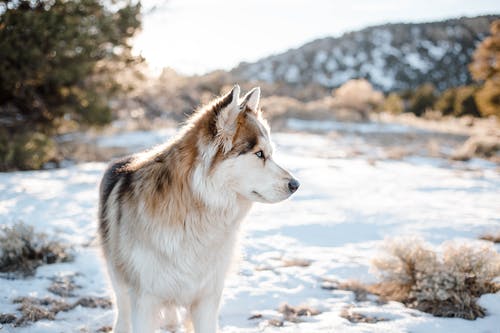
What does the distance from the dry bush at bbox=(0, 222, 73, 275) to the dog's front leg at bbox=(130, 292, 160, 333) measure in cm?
241

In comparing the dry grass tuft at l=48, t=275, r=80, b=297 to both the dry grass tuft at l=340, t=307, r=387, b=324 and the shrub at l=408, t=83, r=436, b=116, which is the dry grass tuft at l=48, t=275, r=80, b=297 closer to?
the dry grass tuft at l=340, t=307, r=387, b=324

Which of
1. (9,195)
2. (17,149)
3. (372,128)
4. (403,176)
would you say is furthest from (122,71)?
(372,128)

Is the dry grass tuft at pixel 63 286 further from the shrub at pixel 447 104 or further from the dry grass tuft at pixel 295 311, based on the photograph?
the shrub at pixel 447 104

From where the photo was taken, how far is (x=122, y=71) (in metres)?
11.4

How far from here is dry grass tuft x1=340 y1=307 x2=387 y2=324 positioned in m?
3.67

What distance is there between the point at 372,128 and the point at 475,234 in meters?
15.1

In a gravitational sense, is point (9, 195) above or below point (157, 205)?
below

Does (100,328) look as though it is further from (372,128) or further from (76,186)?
(372,128)

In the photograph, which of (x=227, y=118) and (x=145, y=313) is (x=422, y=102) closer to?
(x=227, y=118)

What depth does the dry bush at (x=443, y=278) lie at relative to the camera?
3.77 m

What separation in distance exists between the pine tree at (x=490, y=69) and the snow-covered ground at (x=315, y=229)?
11.3 meters

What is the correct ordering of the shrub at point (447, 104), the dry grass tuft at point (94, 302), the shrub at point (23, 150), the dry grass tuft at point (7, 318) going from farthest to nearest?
the shrub at point (447, 104) < the shrub at point (23, 150) < the dry grass tuft at point (94, 302) < the dry grass tuft at point (7, 318)

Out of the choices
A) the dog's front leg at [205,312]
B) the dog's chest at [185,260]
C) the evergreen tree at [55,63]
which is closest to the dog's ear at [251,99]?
the dog's chest at [185,260]

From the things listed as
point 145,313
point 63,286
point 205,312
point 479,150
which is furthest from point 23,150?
point 479,150
